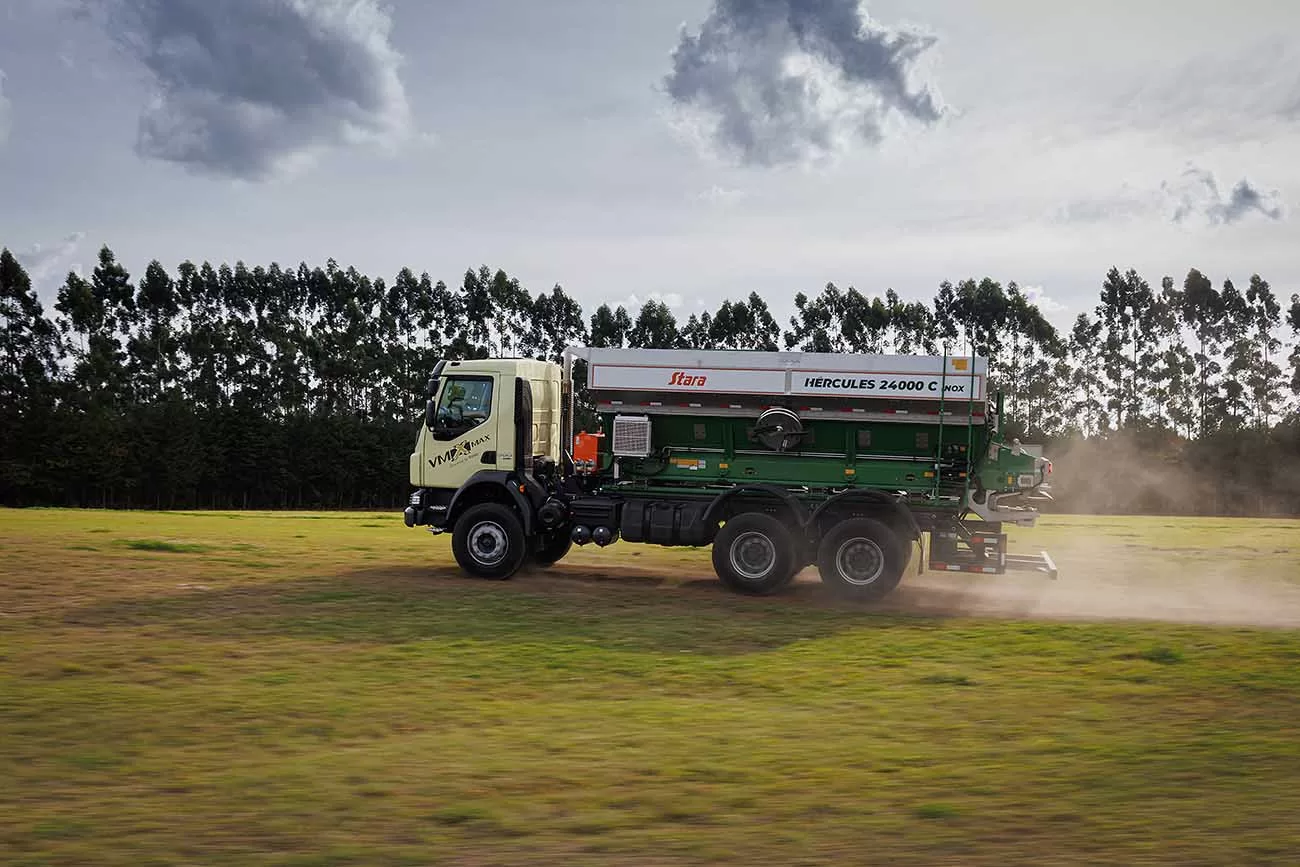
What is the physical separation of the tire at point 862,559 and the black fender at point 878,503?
0.29 meters

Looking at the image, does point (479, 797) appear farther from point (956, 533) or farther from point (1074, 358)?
point (1074, 358)

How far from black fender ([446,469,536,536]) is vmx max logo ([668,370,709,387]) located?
304 cm

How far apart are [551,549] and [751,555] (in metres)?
4.56

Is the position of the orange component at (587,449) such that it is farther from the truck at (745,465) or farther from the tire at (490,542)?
the tire at (490,542)

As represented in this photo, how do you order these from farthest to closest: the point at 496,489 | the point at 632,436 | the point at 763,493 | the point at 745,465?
1. the point at 496,489
2. the point at 632,436
3. the point at 745,465
4. the point at 763,493

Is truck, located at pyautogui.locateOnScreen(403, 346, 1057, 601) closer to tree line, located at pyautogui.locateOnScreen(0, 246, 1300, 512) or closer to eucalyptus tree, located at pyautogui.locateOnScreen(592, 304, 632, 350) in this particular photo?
tree line, located at pyautogui.locateOnScreen(0, 246, 1300, 512)

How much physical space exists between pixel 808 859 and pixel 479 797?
2.10 metres

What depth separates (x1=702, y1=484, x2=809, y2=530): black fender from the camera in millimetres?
17484

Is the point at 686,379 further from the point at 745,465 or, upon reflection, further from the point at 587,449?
the point at 587,449

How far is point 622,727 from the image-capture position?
8.75m

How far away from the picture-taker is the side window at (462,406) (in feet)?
61.7

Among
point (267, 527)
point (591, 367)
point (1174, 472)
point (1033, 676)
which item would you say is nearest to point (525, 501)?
point (591, 367)

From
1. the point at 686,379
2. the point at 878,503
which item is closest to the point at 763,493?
the point at 878,503

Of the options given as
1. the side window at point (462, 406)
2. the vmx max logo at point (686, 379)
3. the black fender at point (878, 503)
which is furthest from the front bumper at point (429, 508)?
the black fender at point (878, 503)
